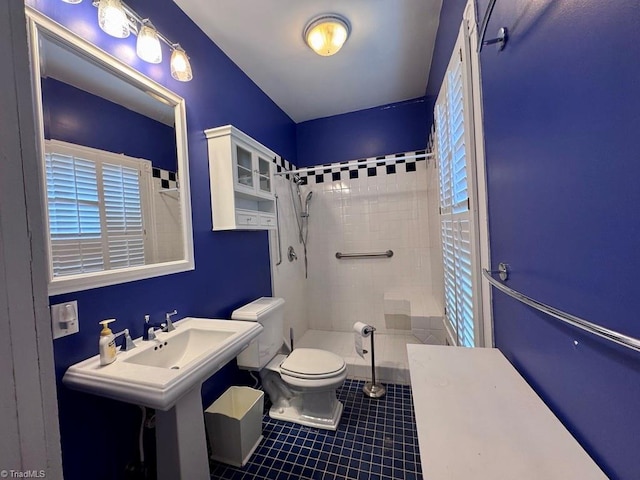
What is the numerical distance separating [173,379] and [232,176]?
1190 mm

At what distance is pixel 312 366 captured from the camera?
166 centimetres

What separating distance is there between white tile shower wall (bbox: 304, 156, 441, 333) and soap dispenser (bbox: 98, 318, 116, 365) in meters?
2.16

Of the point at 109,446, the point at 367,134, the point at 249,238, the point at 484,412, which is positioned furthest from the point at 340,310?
the point at 484,412

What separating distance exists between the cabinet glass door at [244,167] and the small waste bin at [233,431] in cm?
141

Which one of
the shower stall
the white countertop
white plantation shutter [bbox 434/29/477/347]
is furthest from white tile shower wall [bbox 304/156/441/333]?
the white countertop

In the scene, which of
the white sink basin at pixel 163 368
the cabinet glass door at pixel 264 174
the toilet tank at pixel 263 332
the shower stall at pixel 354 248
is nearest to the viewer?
the white sink basin at pixel 163 368

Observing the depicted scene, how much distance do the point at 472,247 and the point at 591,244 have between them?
1.95ft

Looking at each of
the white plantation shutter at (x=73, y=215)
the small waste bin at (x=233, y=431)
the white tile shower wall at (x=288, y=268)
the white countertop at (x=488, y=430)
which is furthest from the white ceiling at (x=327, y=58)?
the small waste bin at (x=233, y=431)

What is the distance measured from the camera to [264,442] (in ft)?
5.03

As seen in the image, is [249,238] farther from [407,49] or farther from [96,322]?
[407,49]

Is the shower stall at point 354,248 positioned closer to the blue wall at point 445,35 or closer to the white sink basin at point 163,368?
the blue wall at point 445,35

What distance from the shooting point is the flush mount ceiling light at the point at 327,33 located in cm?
162

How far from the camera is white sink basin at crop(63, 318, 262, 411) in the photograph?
2.72ft

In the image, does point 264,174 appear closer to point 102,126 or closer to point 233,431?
point 102,126
